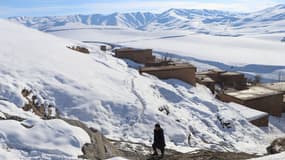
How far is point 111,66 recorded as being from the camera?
23125 millimetres

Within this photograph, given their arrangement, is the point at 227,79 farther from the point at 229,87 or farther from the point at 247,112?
the point at 247,112

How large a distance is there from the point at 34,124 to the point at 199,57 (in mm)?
97648

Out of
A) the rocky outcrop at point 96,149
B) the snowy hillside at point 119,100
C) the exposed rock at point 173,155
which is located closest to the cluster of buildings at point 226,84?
the snowy hillside at point 119,100

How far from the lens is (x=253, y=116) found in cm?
2256

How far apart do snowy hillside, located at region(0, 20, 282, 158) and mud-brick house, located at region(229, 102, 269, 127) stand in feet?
2.31

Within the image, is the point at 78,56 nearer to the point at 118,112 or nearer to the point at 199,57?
the point at 118,112

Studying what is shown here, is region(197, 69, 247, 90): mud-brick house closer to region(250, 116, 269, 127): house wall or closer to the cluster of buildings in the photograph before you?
the cluster of buildings

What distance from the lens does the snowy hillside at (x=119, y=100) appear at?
54.6 ft

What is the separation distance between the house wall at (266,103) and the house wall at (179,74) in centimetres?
251

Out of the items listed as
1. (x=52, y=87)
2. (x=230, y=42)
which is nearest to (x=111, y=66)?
(x=52, y=87)

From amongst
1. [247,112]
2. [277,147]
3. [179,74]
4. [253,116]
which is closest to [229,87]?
[179,74]

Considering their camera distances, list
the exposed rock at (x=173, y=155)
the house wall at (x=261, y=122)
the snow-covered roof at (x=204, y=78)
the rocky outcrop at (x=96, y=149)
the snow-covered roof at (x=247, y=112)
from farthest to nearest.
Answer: the snow-covered roof at (x=204, y=78) < the house wall at (x=261, y=122) < the snow-covered roof at (x=247, y=112) < the exposed rock at (x=173, y=155) < the rocky outcrop at (x=96, y=149)

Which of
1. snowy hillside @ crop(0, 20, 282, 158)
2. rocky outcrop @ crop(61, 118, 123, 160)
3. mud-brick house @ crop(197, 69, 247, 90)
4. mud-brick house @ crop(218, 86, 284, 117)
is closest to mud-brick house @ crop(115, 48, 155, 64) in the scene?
mud-brick house @ crop(197, 69, 247, 90)

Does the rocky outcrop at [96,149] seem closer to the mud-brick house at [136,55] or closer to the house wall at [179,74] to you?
the house wall at [179,74]
